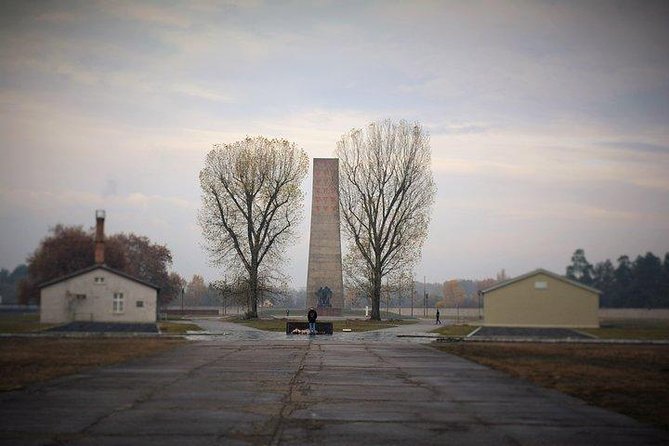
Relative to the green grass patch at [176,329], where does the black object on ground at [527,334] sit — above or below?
above

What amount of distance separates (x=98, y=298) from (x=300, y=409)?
45.6 meters

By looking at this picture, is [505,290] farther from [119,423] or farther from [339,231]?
[119,423]

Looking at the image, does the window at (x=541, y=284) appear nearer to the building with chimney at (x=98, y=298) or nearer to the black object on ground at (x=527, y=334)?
the black object on ground at (x=527, y=334)

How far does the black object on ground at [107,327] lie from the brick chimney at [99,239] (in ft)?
31.9

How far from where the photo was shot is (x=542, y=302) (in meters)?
56.3

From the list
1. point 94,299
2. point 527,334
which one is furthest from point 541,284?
point 94,299

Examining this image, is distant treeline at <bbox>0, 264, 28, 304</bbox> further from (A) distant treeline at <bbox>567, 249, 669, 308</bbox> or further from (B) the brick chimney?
(A) distant treeline at <bbox>567, 249, 669, 308</bbox>

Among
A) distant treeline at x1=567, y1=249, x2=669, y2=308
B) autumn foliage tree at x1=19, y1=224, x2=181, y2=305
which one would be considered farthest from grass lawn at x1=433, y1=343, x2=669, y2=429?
distant treeline at x1=567, y1=249, x2=669, y2=308

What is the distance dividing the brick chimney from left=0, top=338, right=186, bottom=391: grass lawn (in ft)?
80.9

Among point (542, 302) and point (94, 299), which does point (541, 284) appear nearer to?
point (542, 302)

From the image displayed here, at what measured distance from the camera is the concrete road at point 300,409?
1149cm

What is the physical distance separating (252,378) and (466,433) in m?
9.36

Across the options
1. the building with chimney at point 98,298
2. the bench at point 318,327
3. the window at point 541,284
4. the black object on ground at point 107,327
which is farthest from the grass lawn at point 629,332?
the building with chimney at point 98,298

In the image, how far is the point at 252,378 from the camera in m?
20.3
